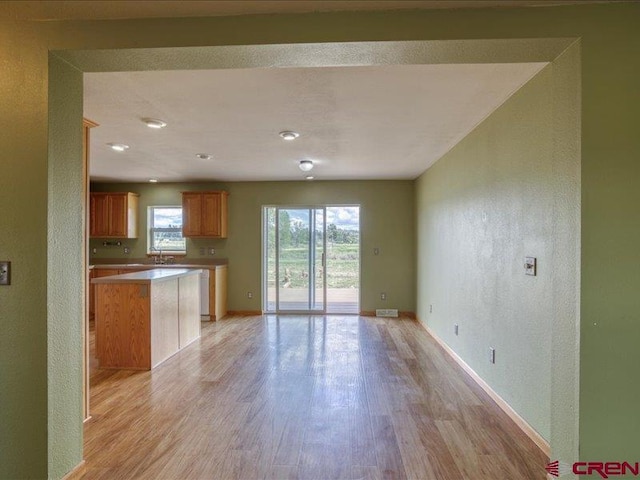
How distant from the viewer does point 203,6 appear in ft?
5.12

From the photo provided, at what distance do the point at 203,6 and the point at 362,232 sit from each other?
4.71 m

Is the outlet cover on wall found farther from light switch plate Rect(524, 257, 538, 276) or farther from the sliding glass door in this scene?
light switch plate Rect(524, 257, 538, 276)

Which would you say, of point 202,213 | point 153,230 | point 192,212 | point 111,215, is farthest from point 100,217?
point 202,213

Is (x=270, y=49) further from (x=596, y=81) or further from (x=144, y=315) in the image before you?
(x=144, y=315)

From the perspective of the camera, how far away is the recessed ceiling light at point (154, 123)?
9.55 ft

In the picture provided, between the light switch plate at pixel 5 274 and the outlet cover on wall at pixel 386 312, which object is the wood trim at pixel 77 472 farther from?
the outlet cover on wall at pixel 386 312

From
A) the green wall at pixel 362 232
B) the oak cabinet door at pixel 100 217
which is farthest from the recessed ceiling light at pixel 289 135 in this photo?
the oak cabinet door at pixel 100 217

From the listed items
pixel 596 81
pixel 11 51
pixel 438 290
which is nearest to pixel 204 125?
A: pixel 11 51

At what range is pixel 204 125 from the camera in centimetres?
304

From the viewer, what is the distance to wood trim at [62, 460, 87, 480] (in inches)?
70.0

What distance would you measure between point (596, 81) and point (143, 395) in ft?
11.9

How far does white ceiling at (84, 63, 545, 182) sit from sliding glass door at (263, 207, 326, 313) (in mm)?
1694

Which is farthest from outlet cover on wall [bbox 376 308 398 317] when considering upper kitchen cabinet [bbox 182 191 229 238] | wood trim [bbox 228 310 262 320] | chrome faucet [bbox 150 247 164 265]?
chrome faucet [bbox 150 247 164 265]

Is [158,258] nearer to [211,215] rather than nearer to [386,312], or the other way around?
[211,215]
